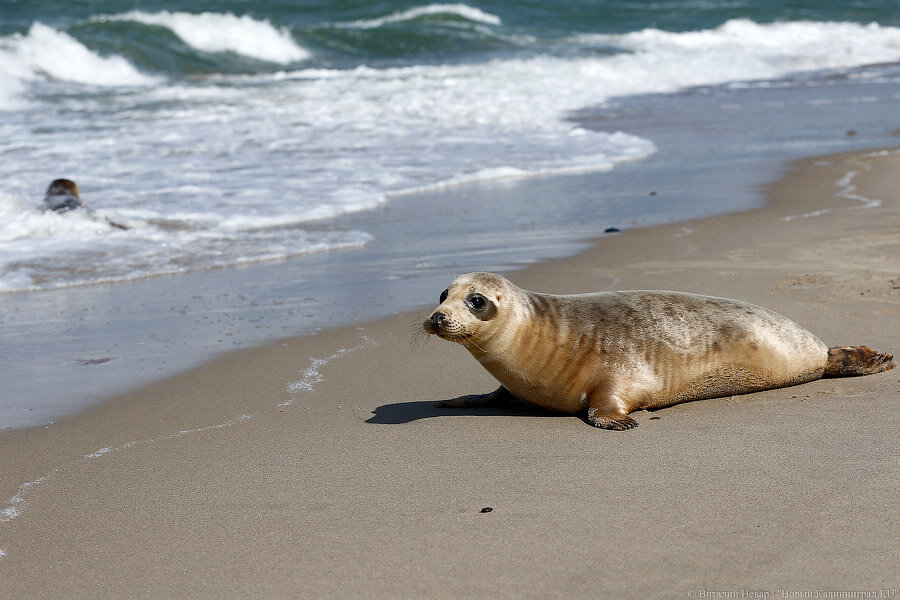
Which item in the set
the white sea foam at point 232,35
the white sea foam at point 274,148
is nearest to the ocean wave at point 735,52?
the white sea foam at point 274,148

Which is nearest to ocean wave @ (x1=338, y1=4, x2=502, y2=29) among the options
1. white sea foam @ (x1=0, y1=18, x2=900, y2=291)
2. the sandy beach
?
white sea foam @ (x1=0, y1=18, x2=900, y2=291)

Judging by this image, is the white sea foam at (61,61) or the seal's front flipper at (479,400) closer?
the seal's front flipper at (479,400)

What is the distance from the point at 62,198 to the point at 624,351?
628 cm

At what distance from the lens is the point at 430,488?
3256mm

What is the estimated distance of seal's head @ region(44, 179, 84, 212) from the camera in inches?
343

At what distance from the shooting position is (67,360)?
204 inches

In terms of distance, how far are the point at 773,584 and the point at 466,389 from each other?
2204 mm

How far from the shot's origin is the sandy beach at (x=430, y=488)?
8.58 feet

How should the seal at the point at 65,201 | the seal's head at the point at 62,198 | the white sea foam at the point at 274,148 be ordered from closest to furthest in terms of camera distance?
the white sea foam at the point at 274,148 < the seal at the point at 65,201 < the seal's head at the point at 62,198

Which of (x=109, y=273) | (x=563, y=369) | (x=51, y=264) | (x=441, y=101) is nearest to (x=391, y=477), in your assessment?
(x=563, y=369)

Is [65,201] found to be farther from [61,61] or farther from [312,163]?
[61,61]

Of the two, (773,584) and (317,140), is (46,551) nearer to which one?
(773,584)

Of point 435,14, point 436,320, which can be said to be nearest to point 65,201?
point 436,320

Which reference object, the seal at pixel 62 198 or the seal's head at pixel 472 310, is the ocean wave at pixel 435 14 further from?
the seal's head at pixel 472 310
